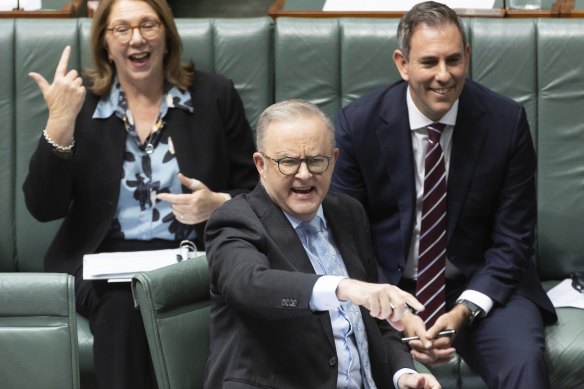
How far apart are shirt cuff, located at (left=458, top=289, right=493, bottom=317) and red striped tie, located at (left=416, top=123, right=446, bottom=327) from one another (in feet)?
0.37

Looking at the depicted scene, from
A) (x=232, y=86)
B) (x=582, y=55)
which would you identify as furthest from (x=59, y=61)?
(x=582, y=55)

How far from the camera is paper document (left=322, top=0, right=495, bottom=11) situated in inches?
174

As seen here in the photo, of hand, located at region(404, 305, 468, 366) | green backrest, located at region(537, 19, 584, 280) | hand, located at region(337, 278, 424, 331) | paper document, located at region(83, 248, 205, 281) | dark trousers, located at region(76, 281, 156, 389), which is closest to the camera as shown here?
hand, located at region(337, 278, 424, 331)

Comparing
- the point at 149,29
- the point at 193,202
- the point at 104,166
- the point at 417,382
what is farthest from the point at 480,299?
the point at 149,29

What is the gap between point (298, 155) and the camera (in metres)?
2.85

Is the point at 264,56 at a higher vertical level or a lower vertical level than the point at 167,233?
higher

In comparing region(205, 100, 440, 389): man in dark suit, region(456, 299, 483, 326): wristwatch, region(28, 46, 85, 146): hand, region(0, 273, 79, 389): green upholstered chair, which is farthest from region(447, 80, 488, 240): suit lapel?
region(0, 273, 79, 389): green upholstered chair

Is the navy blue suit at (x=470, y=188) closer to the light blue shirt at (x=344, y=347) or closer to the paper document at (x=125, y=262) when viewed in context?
the paper document at (x=125, y=262)

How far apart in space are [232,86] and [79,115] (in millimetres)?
544

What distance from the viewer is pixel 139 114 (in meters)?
3.99

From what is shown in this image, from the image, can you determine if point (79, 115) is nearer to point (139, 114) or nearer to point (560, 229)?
point (139, 114)

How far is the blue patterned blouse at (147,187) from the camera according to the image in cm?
390

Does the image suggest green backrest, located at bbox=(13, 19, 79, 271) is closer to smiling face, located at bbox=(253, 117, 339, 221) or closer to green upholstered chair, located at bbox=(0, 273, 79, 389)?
green upholstered chair, located at bbox=(0, 273, 79, 389)

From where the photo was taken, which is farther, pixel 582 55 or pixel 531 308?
pixel 582 55
